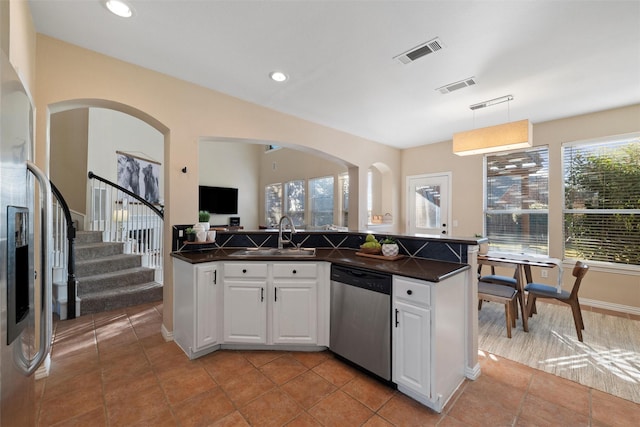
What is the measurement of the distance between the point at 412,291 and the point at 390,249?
63cm

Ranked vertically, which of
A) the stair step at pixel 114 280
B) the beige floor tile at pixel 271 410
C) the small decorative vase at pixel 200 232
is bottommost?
the beige floor tile at pixel 271 410

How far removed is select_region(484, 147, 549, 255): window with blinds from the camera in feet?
13.9

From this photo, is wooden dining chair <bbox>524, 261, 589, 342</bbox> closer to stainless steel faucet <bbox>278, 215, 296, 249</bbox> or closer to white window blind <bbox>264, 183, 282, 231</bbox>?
stainless steel faucet <bbox>278, 215, 296, 249</bbox>

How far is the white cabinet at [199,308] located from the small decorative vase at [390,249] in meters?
1.54

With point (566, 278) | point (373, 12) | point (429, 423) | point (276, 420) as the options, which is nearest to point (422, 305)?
point (429, 423)

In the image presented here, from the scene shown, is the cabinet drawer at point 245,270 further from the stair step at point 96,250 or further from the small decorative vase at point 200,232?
the stair step at point 96,250

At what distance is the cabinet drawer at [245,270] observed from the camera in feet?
8.04

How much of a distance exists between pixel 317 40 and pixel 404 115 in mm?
2110

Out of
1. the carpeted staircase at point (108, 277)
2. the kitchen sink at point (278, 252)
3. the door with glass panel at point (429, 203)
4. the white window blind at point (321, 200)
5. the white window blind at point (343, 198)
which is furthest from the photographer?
the white window blind at point (321, 200)

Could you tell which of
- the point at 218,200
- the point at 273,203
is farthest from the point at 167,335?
the point at 273,203

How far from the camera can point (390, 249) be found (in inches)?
96.5

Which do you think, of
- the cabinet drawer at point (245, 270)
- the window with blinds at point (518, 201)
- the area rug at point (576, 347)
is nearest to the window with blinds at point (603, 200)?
the window with blinds at point (518, 201)

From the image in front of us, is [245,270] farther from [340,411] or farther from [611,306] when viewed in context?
[611,306]

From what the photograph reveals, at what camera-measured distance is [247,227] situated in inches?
356
